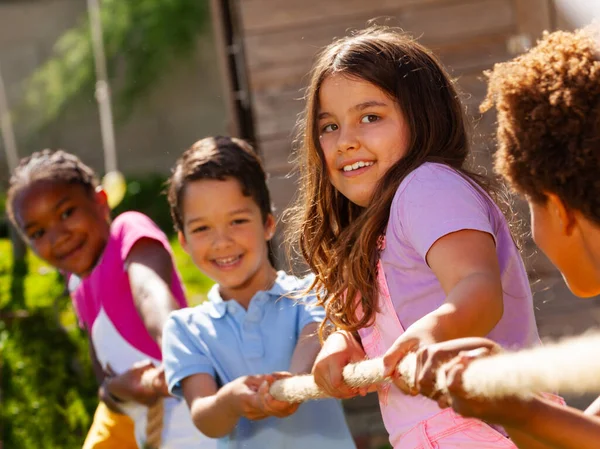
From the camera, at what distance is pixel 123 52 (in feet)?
28.0

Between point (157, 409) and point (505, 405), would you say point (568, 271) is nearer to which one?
point (505, 405)

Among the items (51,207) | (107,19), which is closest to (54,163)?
(51,207)

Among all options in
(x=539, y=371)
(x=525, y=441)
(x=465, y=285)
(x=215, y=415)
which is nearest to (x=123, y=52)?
(x=215, y=415)

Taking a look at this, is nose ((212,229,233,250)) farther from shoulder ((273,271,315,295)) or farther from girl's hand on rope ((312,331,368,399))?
girl's hand on rope ((312,331,368,399))

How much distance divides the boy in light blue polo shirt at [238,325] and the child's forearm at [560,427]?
95 centimetres

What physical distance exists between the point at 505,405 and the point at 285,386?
854 millimetres

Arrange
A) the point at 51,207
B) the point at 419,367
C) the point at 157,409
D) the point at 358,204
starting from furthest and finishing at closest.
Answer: the point at 51,207 < the point at 157,409 < the point at 358,204 < the point at 419,367

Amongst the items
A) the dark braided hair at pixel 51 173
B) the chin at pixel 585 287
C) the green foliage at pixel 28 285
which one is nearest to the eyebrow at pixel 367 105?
the chin at pixel 585 287

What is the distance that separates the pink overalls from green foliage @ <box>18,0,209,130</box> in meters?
6.84

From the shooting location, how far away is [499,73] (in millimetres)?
1804

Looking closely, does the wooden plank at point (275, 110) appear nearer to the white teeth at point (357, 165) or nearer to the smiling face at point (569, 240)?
the white teeth at point (357, 165)

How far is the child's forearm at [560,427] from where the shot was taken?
1.15 m

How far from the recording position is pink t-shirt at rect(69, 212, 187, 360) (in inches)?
113

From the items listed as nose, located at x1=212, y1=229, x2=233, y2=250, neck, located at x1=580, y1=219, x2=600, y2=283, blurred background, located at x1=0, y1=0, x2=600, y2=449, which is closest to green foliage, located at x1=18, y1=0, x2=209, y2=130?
blurred background, located at x1=0, y1=0, x2=600, y2=449
